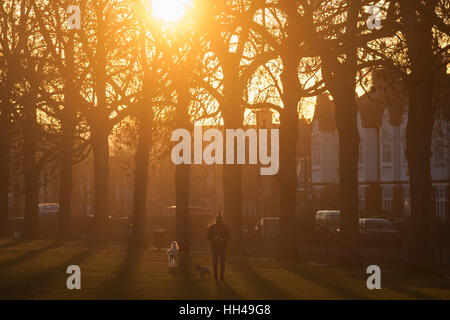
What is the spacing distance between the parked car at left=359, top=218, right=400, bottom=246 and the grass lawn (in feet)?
65.3

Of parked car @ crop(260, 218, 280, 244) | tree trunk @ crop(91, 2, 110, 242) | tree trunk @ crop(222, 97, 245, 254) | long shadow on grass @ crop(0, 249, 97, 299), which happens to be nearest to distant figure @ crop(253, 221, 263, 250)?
parked car @ crop(260, 218, 280, 244)

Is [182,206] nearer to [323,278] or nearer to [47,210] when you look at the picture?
[323,278]

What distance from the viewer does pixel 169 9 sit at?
93.1 feet

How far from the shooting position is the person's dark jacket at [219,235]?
2286 cm

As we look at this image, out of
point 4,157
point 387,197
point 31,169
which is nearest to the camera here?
point 4,157

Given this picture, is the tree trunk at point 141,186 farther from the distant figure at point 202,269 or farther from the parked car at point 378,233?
the distant figure at point 202,269

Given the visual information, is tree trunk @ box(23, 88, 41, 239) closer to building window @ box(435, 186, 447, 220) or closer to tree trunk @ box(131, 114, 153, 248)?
tree trunk @ box(131, 114, 153, 248)

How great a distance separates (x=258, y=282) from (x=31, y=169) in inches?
829

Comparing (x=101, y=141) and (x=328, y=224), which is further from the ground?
(x=101, y=141)

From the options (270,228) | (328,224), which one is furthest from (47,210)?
(328,224)

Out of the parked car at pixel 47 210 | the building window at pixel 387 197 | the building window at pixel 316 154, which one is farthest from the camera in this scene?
the building window at pixel 316 154

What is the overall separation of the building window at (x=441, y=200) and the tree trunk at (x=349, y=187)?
40.5 meters

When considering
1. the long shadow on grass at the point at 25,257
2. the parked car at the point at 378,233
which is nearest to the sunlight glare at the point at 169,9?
the long shadow on grass at the point at 25,257

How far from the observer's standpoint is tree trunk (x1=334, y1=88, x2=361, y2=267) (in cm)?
2970
